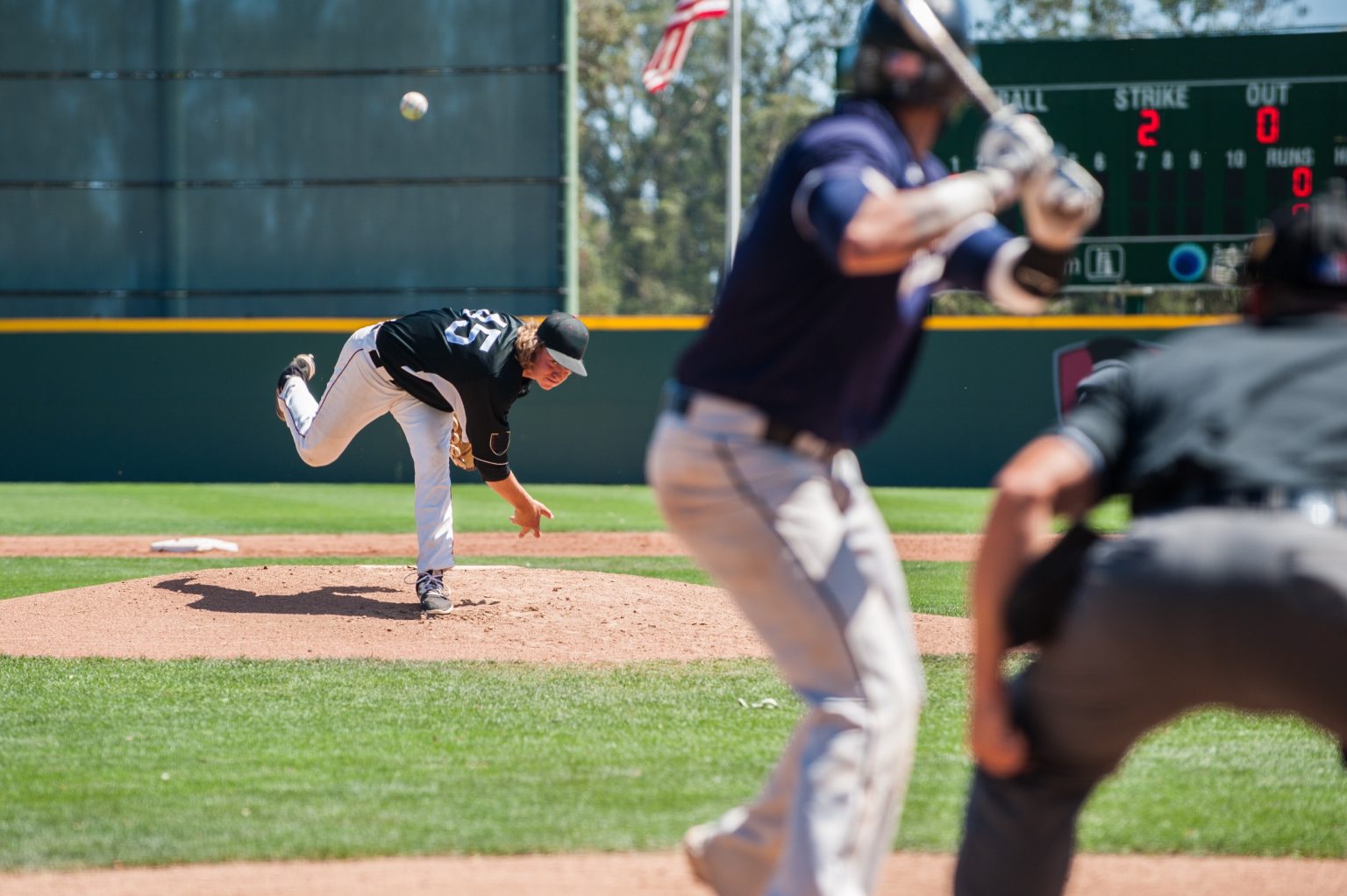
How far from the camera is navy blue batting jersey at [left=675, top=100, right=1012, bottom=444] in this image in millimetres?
2604

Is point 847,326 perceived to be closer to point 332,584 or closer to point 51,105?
point 332,584

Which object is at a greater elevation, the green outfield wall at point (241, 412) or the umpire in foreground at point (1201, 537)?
the umpire in foreground at point (1201, 537)

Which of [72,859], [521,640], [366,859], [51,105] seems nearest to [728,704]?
[521,640]

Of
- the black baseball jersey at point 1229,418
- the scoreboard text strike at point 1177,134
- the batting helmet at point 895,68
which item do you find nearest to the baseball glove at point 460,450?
the batting helmet at point 895,68

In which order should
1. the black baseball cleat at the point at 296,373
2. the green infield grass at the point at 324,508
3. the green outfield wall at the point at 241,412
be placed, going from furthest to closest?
the green outfield wall at the point at 241,412 → the green infield grass at the point at 324,508 → the black baseball cleat at the point at 296,373

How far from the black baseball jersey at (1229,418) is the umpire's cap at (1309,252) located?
0.06m

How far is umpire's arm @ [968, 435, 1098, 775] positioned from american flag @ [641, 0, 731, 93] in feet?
52.2

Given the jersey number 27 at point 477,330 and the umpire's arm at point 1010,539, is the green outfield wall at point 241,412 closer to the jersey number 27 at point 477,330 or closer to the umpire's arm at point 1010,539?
the jersey number 27 at point 477,330

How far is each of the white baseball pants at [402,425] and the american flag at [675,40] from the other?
425 inches

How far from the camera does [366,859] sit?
391 centimetres

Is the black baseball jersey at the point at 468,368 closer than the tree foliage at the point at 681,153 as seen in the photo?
Yes

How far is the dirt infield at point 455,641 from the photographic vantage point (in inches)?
145

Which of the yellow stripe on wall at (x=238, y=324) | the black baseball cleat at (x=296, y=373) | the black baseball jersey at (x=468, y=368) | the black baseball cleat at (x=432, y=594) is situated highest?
the black baseball jersey at (x=468, y=368)

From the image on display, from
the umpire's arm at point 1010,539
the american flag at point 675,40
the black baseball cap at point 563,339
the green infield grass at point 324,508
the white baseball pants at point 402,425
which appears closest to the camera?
the umpire's arm at point 1010,539
